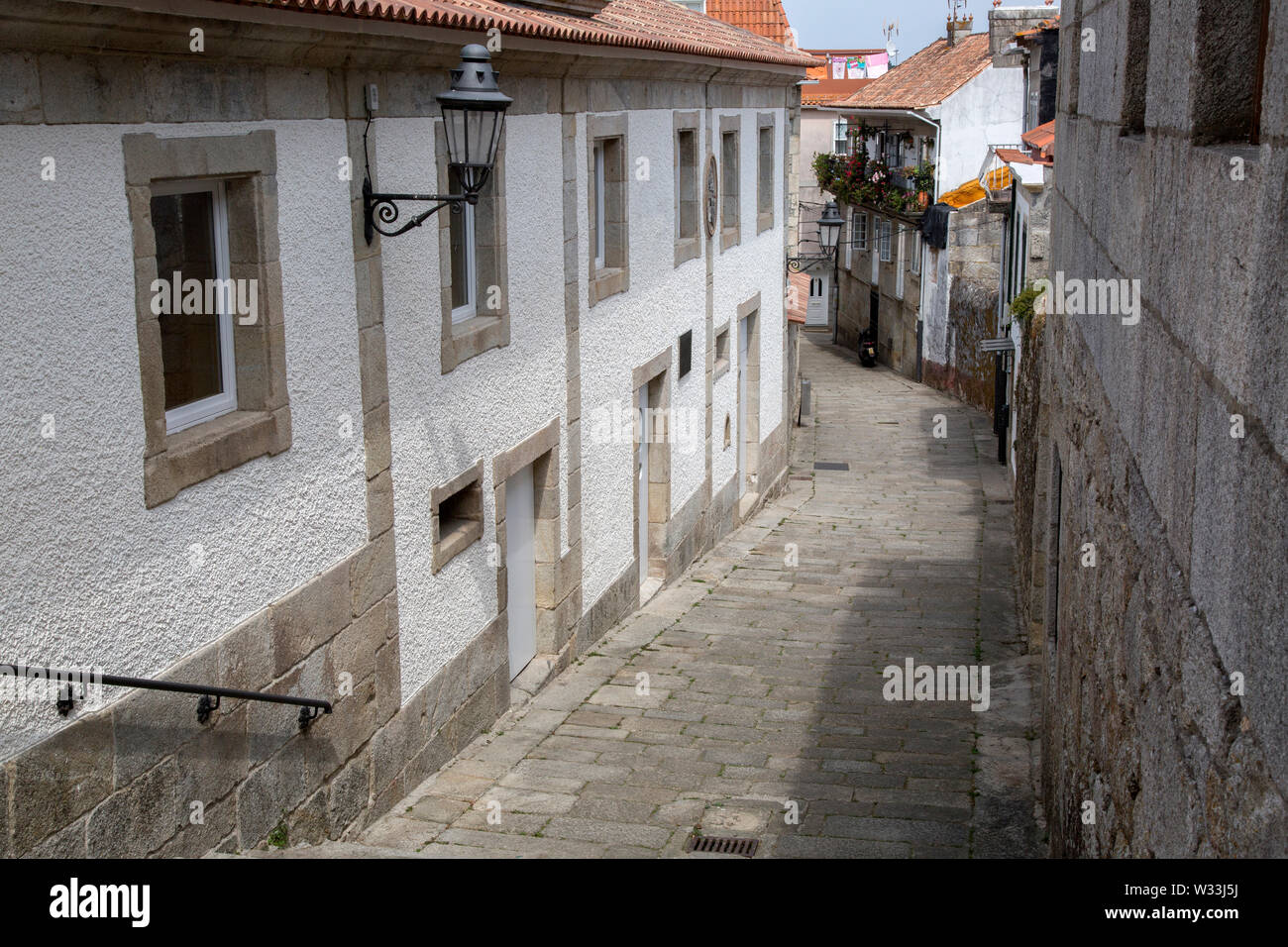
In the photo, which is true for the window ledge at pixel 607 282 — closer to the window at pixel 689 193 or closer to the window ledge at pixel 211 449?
the window at pixel 689 193

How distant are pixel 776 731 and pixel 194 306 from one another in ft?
17.6

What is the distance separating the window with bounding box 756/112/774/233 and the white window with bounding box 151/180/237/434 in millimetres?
13670

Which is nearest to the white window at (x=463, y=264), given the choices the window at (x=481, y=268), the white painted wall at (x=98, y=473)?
the window at (x=481, y=268)

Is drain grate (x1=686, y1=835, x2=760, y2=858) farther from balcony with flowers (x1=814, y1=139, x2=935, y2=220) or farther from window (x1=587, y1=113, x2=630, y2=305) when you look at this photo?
balcony with flowers (x1=814, y1=139, x2=935, y2=220)

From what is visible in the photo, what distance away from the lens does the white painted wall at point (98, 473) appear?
4699 millimetres

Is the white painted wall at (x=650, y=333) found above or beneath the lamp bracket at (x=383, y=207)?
beneath

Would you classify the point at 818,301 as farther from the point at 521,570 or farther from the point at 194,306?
the point at 194,306

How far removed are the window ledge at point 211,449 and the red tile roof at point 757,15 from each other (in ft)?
71.4

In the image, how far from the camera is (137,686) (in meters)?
5.02

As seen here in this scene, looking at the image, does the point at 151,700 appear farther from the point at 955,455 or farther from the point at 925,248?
the point at 925,248

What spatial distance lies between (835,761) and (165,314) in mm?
5257

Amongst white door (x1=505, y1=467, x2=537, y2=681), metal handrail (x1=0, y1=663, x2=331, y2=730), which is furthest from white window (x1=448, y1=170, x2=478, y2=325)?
metal handrail (x1=0, y1=663, x2=331, y2=730)

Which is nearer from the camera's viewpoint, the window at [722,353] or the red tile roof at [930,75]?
the window at [722,353]

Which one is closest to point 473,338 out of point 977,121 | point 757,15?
point 757,15
